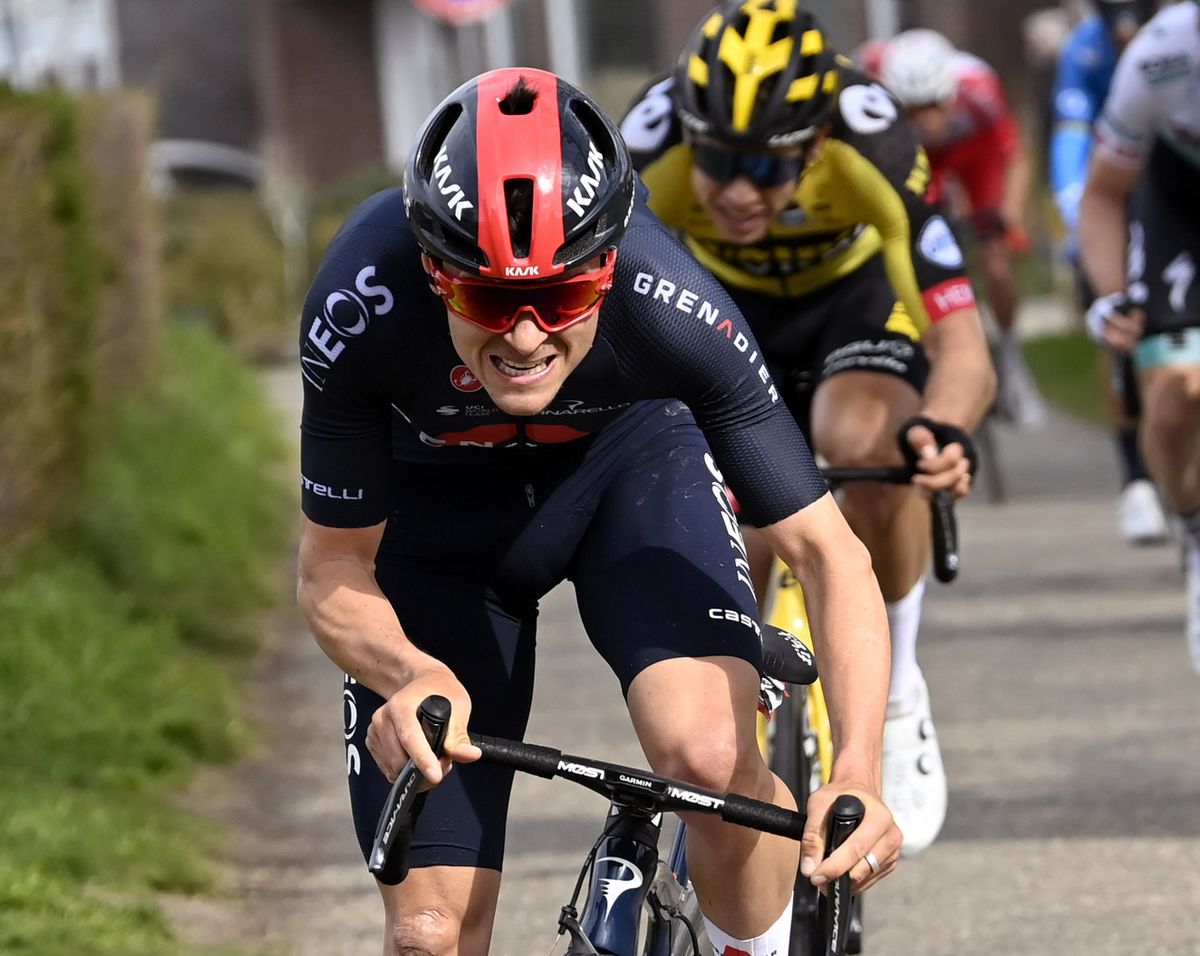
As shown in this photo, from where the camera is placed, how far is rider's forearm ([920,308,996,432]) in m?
4.97

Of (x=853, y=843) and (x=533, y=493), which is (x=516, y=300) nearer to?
(x=533, y=493)

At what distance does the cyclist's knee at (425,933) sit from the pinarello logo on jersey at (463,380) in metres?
0.83

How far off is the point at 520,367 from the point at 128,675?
430 centimetres

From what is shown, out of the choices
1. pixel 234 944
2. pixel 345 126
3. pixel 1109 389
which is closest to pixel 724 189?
pixel 234 944

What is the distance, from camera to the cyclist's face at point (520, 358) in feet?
10.8

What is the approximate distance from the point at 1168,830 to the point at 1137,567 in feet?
12.9

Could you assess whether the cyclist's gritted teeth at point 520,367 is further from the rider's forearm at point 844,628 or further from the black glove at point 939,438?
the black glove at point 939,438

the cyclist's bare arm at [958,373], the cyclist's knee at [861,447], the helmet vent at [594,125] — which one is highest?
the helmet vent at [594,125]

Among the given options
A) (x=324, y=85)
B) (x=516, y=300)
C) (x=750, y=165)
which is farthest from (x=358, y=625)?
(x=324, y=85)

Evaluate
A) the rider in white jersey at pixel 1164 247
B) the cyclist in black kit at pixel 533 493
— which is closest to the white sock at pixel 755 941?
the cyclist in black kit at pixel 533 493

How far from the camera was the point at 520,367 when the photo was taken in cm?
333

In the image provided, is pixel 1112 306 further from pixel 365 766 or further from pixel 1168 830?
pixel 365 766

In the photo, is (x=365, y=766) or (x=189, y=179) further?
(x=189, y=179)

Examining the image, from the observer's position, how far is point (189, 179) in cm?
3111
